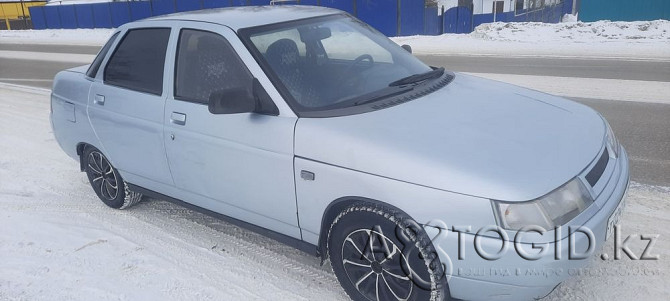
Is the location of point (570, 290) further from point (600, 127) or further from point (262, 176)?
point (262, 176)

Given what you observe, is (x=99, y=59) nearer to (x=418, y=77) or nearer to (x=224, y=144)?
(x=224, y=144)

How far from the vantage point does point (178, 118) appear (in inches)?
137

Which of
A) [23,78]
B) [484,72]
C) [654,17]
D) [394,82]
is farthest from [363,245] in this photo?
[654,17]

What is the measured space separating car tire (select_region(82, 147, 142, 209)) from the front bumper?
9.63 feet

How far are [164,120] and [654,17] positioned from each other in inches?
992

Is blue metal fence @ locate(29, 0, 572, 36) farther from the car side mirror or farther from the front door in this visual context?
the car side mirror

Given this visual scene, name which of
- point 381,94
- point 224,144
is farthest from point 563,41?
point 224,144

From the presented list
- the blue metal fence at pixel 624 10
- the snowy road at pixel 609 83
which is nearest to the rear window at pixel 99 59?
the snowy road at pixel 609 83

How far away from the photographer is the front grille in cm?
258

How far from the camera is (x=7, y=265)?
3.62 meters

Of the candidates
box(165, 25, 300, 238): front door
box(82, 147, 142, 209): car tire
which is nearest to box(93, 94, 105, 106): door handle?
box(82, 147, 142, 209): car tire

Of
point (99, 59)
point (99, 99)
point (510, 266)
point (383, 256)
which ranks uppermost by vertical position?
point (99, 59)

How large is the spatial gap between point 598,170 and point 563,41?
51.0ft

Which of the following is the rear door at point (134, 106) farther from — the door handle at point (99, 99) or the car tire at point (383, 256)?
the car tire at point (383, 256)
